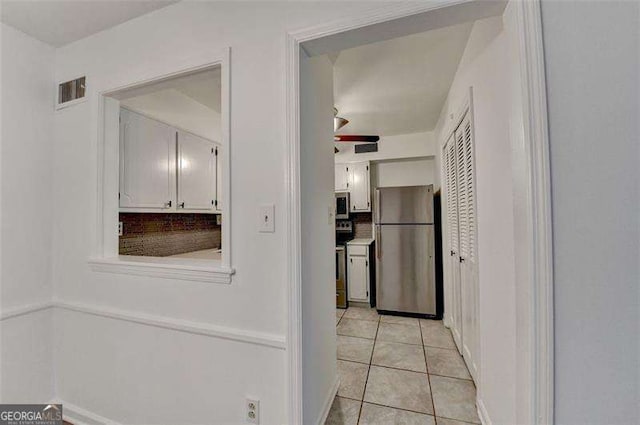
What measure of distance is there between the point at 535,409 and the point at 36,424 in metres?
2.72

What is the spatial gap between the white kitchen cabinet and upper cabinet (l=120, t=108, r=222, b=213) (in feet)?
6.64

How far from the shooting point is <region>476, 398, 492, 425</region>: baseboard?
1594mm

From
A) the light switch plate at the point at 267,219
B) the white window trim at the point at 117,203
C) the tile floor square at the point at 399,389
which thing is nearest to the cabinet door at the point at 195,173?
the white window trim at the point at 117,203

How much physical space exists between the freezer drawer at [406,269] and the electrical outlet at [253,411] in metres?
2.59

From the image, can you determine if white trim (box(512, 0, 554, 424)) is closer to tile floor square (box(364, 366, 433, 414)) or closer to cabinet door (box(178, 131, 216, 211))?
tile floor square (box(364, 366, 433, 414))

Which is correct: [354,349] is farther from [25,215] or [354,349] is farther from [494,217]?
[25,215]

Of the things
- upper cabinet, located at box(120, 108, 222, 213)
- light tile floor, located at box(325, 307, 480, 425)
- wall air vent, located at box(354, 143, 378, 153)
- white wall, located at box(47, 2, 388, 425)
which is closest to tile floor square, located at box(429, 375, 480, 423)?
light tile floor, located at box(325, 307, 480, 425)

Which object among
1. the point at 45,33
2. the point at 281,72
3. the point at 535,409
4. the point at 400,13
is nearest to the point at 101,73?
the point at 45,33

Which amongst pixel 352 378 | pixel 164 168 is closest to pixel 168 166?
pixel 164 168

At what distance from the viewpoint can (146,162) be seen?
2238mm

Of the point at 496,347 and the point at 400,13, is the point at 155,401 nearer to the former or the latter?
the point at 496,347

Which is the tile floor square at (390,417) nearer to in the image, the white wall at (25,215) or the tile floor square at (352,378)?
the tile floor square at (352,378)

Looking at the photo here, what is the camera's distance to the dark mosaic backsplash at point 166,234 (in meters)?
2.41

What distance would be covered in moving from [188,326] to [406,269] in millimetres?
2813
